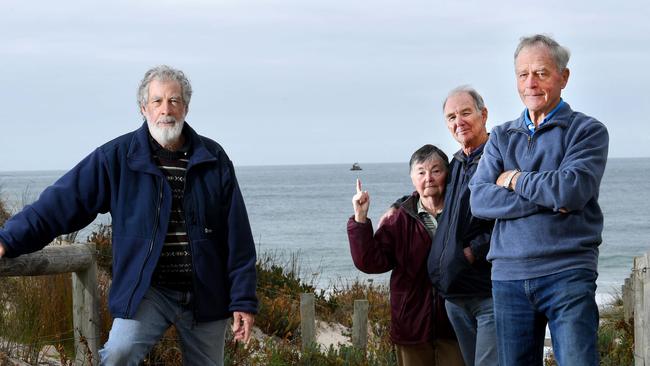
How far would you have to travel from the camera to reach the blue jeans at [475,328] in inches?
188

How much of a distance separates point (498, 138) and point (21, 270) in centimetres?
251

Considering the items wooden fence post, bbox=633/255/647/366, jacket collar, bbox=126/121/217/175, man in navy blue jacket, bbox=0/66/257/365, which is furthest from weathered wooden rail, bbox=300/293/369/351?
jacket collar, bbox=126/121/217/175

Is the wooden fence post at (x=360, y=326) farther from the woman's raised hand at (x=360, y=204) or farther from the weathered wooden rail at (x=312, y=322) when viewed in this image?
the woman's raised hand at (x=360, y=204)

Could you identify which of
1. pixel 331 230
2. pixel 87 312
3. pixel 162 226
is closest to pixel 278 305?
pixel 87 312

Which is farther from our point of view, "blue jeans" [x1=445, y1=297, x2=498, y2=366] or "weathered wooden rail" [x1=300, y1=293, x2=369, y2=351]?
"weathered wooden rail" [x1=300, y1=293, x2=369, y2=351]

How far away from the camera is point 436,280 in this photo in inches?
193

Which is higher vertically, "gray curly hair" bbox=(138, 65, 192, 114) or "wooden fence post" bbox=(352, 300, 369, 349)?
"gray curly hair" bbox=(138, 65, 192, 114)

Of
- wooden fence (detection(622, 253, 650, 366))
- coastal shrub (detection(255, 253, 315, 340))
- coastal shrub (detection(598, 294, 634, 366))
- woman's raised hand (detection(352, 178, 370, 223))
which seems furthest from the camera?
coastal shrub (detection(255, 253, 315, 340))

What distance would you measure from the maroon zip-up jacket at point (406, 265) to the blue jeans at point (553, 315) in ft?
2.70

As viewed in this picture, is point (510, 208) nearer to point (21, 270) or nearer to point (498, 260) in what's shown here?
point (498, 260)

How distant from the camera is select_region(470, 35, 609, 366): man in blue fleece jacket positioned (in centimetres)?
405

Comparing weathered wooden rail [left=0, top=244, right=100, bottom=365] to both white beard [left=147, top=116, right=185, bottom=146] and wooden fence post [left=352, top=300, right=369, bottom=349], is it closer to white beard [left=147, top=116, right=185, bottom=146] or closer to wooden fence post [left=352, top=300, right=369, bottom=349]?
white beard [left=147, top=116, right=185, bottom=146]

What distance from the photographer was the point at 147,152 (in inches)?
176

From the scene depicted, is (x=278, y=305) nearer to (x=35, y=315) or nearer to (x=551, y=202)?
(x=35, y=315)
